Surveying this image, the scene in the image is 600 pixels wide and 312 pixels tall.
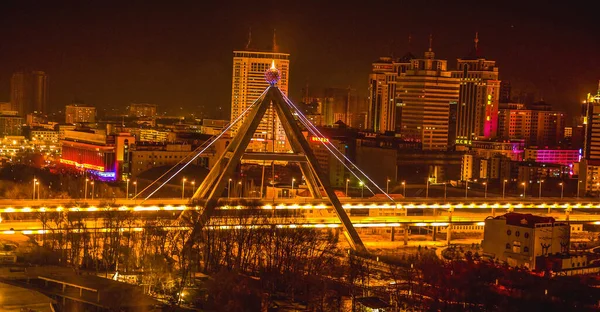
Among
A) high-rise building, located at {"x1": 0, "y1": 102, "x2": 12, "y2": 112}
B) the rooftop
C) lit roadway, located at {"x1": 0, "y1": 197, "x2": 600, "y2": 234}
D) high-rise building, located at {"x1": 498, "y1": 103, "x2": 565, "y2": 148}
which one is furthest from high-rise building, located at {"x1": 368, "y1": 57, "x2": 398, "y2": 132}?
the rooftop

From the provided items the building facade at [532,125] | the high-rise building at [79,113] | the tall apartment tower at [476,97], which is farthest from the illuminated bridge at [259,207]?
the high-rise building at [79,113]

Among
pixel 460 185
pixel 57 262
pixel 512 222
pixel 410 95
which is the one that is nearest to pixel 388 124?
pixel 410 95

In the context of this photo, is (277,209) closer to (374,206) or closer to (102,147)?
(374,206)

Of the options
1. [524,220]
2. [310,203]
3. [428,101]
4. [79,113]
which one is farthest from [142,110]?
[524,220]

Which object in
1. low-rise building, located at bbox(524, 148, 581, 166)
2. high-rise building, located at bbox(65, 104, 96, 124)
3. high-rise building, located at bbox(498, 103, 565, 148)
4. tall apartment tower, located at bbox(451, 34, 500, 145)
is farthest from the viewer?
high-rise building, located at bbox(65, 104, 96, 124)

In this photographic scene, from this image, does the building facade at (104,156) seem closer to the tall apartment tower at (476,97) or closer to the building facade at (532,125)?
the tall apartment tower at (476,97)

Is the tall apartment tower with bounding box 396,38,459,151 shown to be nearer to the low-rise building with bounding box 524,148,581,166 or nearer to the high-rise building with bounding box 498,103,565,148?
the low-rise building with bounding box 524,148,581,166
